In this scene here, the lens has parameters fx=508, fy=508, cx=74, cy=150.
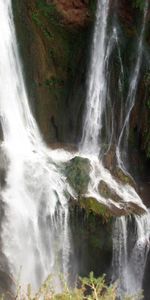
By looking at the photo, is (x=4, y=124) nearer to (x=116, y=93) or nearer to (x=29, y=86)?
(x=29, y=86)

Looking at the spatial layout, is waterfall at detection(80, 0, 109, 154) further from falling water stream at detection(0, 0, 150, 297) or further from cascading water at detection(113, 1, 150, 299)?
cascading water at detection(113, 1, 150, 299)

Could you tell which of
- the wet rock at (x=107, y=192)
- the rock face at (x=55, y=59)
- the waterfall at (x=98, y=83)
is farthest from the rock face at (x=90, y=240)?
the waterfall at (x=98, y=83)

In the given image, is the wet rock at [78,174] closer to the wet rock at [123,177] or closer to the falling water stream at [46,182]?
the falling water stream at [46,182]

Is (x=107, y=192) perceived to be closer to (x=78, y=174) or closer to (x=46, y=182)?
(x=78, y=174)

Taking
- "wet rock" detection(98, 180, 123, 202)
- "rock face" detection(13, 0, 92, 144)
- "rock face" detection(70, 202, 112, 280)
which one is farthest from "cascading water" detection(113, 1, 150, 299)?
"rock face" detection(13, 0, 92, 144)

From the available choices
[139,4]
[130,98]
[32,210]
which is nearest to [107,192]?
[32,210]

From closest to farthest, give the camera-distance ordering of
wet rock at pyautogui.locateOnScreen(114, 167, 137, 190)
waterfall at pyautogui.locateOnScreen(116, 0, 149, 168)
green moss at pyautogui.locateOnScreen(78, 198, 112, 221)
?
green moss at pyautogui.locateOnScreen(78, 198, 112, 221)
wet rock at pyautogui.locateOnScreen(114, 167, 137, 190)
waterfall at pyautogui.locateOnScreen(116, 0, 149, 168)

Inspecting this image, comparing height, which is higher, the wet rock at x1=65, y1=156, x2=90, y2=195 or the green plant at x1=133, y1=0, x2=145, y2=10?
the green plant at x1=133, y1=0, x2=145, y2=10

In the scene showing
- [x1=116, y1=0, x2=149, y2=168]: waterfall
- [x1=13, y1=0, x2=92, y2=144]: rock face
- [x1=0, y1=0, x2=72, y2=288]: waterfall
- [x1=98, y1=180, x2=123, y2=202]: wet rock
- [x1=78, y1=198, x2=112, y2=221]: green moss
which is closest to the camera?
[x1=0, y1=0, x2=72, y2=288]: waterfall
